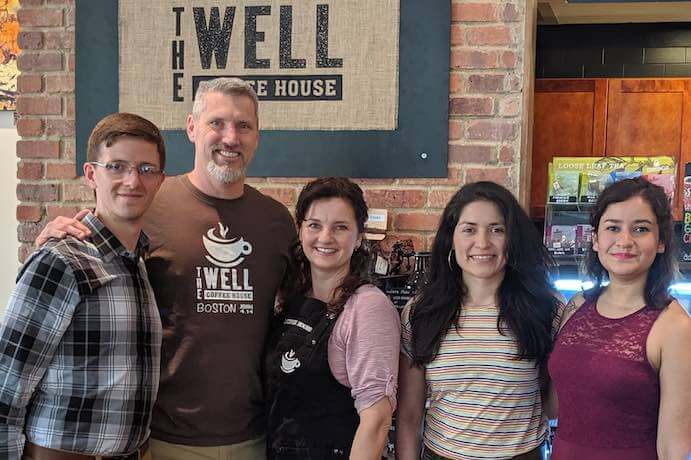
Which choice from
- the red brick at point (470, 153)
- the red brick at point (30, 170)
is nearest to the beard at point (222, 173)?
the red brick at point (470, 153)

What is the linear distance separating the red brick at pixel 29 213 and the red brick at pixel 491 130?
1.67 metres

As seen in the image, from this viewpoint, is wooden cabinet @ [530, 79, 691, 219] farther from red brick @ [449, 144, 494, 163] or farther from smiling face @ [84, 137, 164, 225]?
smiling face @ [84, 137, 164, 225]

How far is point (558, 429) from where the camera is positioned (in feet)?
5.60

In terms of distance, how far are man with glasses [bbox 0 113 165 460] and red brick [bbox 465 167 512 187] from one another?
116cm

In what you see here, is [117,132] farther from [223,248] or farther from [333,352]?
[333,352]

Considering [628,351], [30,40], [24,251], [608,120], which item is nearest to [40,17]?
[30,40]

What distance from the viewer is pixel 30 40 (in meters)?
2.57

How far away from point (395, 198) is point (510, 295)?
0.75 m

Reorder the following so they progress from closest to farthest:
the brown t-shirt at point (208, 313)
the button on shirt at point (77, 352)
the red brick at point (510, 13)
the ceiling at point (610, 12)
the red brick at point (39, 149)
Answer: the button on shirt at point (77, 352)
the brown t-shirt at point (208, 313)
the red brick at point (510, 13)
the red brick at point (39, 149)
the ceiling at point (610, 12)

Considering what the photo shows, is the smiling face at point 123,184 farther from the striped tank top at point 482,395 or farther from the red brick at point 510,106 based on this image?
the red brick at point 510,106

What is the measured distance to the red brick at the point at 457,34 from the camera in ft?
7.76

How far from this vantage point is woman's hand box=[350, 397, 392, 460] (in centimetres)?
160

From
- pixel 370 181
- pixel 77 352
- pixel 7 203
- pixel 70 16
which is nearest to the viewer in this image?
pixel 77 352

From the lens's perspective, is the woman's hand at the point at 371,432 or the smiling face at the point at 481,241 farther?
the smiling face at the point at 481,241
